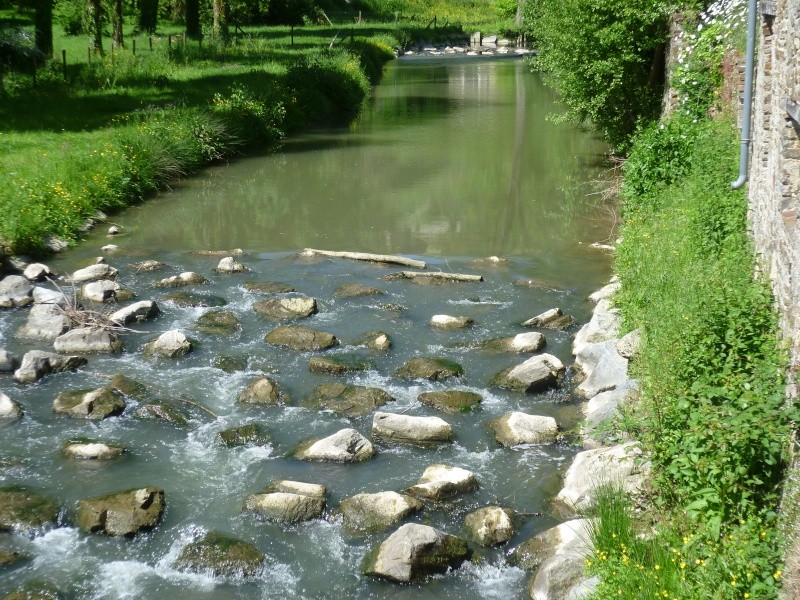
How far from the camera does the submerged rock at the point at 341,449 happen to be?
9.23 metres

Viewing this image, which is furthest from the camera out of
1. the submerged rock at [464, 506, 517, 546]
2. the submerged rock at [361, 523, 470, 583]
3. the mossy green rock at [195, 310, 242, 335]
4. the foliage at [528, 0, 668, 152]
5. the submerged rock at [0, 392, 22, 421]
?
the foliage at [528, 0, 668, 152]

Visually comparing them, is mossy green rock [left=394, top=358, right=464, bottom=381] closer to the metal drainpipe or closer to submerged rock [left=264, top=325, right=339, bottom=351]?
submerged rock [left=264, top=325, right=339, bottom=351]

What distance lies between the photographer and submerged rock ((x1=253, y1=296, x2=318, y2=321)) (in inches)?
521

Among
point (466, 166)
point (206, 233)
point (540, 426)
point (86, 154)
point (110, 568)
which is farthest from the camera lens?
point (466, 166)

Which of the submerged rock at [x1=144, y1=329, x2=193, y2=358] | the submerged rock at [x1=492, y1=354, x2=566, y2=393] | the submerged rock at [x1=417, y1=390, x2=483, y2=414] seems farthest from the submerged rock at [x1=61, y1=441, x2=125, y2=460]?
the submerged rock at [x1=492, y1=354, x2=566, y2=393]

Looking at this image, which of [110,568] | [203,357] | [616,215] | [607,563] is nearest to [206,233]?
[203,357]

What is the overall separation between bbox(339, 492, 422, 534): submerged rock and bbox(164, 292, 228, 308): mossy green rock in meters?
6.08

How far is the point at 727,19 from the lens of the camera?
16141 mm

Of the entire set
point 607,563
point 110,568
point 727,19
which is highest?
point 727,19

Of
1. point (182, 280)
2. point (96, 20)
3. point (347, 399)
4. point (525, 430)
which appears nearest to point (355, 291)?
point (182, 280)

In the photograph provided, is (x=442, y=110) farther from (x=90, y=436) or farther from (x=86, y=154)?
(x=90, y=436)

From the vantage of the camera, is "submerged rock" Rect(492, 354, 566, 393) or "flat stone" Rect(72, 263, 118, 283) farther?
"flat stone" Rect(72, 263, 118, 283)

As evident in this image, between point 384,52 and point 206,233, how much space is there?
4090 cm

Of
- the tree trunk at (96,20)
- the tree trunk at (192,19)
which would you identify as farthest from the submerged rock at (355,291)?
the tree trunk at (192,19)
